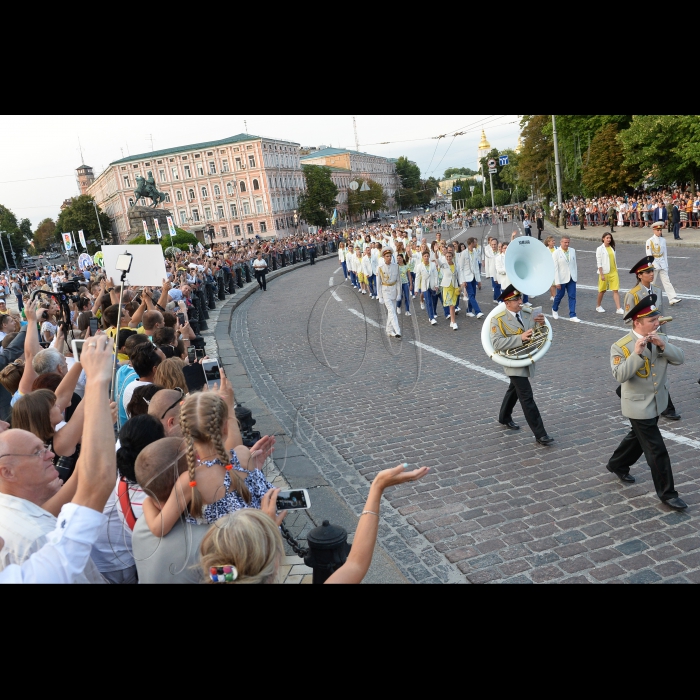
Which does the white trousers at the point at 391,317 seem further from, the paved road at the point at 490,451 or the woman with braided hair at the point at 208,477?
the woman with braided hair at the point at 208,477

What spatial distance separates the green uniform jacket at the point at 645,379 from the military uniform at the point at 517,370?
1462 millimetres

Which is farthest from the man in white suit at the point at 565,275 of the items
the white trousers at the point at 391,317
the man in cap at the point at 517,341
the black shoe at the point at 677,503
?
the black shoe at the point at 677,503

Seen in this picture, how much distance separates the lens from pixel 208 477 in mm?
2975

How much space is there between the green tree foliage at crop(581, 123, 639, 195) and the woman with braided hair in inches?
1529

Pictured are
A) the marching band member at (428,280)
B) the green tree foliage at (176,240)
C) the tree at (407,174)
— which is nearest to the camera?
the marching band member at (428,280)

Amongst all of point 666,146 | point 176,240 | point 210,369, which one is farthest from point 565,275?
point 176,240

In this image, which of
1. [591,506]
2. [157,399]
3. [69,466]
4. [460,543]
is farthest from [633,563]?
[69,466]

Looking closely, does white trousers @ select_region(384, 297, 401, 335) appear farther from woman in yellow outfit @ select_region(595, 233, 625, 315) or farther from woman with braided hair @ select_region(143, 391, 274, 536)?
woman with braided hair @ select_region(143, 391, 274, 536)

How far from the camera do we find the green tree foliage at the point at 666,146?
1121 inches

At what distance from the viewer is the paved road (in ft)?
14.9

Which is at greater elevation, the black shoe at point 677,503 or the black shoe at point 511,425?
the black shoe at point 677,503

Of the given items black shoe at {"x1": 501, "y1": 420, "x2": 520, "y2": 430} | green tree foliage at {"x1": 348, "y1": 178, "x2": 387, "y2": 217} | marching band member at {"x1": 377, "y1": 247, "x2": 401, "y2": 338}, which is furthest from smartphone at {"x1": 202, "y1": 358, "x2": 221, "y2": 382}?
green tree foliage at {"x1": 348, "y1": 178, "x2": 387, "y2": 217}

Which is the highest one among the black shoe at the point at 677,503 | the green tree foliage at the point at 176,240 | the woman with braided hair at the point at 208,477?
the green tree foliage at the point at 176,240

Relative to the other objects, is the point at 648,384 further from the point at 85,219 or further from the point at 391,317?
the point at 85,219
